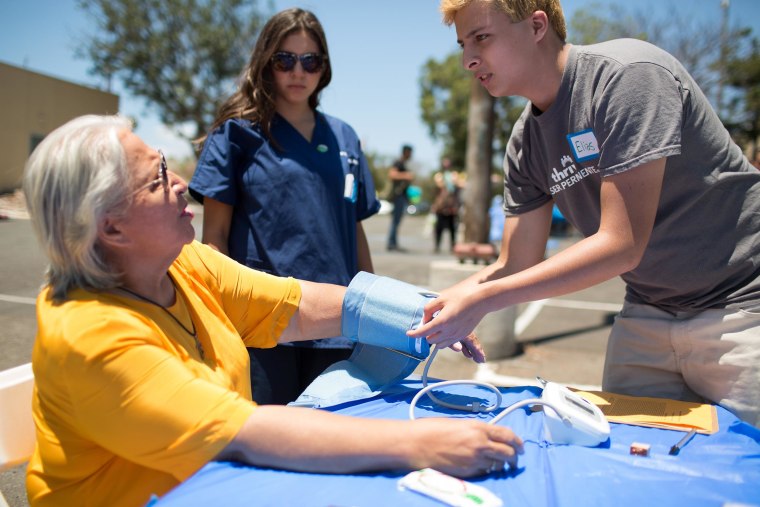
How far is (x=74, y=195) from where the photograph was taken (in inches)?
53.2

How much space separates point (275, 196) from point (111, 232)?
39.9 inches

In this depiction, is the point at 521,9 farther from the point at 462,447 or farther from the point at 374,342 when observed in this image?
the point at 462,447

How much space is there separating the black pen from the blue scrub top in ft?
4.47

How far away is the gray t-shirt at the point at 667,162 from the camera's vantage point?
159cm

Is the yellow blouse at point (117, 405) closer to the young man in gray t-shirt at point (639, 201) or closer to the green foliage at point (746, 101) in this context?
the young man in gray t-shirt at point (639, 201)

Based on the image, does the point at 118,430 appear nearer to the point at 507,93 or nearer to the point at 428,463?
the point at 428,463

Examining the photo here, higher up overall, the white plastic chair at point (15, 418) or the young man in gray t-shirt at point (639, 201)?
the young man in gray t-shirt at point (639, 201)

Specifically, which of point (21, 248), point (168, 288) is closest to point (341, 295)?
point (168, 288)

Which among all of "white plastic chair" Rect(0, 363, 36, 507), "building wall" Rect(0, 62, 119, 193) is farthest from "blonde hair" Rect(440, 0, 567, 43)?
"building wall" Rect(0, 62, 119, 193)

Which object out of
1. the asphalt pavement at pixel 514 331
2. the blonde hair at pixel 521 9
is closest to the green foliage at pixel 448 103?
the asphalt pavement at pixel 514 331

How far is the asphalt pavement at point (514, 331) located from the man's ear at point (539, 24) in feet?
8.67

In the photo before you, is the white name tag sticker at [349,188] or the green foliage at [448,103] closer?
the white name tag sticker at [349,188]

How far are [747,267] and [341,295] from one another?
119 cm

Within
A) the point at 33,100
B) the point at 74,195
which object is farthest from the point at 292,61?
the point at 33,100
